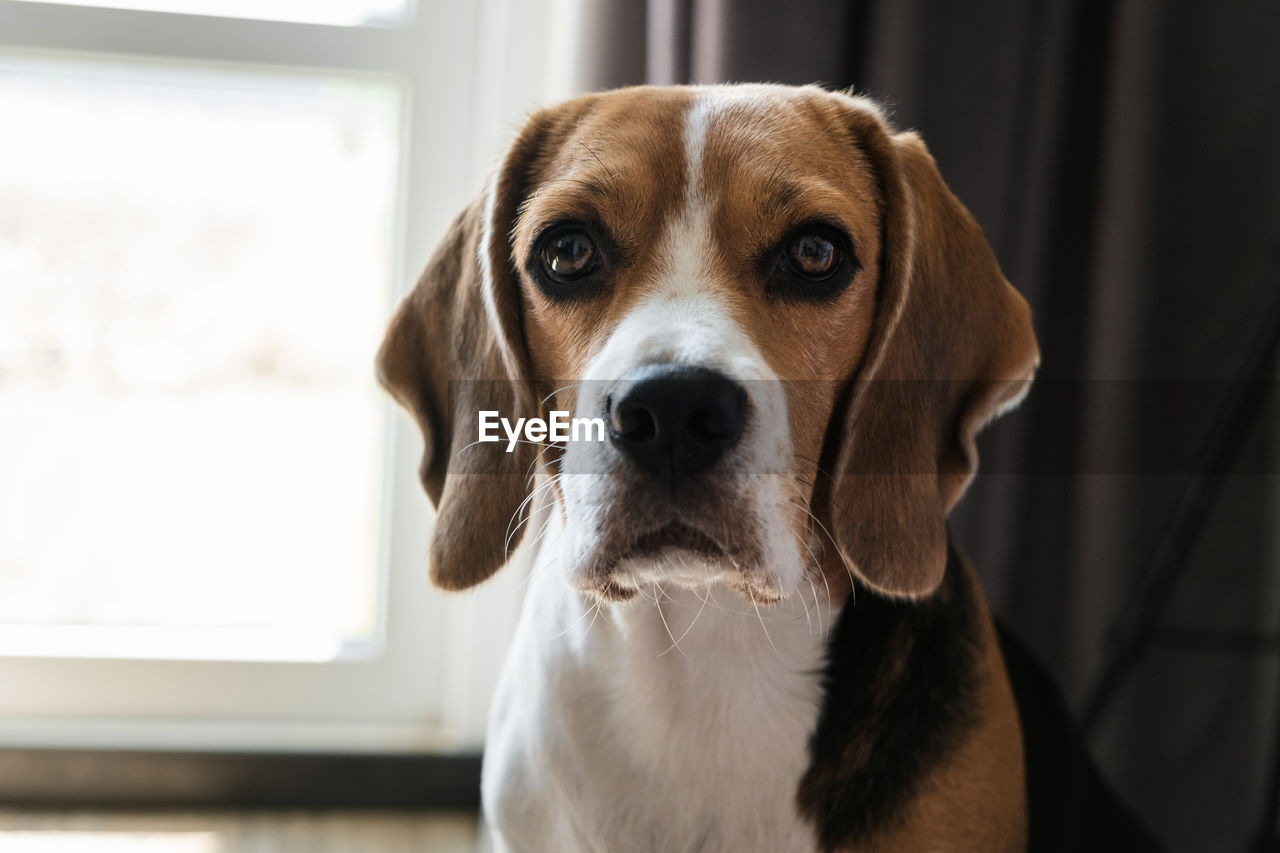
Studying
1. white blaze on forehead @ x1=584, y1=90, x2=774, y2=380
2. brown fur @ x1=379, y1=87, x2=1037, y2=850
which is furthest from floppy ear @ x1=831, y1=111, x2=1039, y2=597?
white blaze on forehead @ x1=584, y1=90, x2=774, y2=380

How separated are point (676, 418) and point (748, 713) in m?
0.45

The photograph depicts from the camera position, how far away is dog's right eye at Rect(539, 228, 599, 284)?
3.85 ft

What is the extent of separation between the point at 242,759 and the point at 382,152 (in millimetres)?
1481

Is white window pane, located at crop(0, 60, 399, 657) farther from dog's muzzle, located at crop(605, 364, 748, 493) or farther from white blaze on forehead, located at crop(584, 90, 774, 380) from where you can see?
dog's muzzle, located at crop(605, 364, 748, 493)

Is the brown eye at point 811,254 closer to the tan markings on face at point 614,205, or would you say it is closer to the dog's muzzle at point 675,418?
the tan markings on face at point 614,205

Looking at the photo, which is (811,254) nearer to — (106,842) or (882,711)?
(882,711)

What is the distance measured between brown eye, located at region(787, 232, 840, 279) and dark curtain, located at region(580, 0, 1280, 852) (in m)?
0.75

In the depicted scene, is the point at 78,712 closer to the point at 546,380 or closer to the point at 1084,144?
the point at 546,380

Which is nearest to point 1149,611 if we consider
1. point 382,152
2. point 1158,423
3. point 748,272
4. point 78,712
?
point 1158,423

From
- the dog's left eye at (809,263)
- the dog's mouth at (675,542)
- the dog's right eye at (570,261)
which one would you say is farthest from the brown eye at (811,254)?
the dog's mouth at (675,542)

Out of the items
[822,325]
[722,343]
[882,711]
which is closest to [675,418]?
A: [722,343]

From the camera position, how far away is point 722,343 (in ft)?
3.33

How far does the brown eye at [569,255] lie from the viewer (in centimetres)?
118

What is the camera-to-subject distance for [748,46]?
173cm
